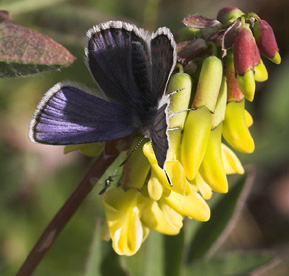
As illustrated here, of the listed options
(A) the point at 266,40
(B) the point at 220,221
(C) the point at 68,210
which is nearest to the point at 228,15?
(A) the point at 266,40

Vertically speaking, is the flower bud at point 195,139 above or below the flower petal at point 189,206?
above

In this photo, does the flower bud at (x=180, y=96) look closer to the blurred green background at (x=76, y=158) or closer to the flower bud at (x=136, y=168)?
the flower bud at (x=136, y=168)

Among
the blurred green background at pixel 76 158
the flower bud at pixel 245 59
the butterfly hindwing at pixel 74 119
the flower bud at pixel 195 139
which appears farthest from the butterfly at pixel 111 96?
the blurred green background at pixel 76 158

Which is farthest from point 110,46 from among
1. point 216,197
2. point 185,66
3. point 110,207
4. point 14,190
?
point 14,190

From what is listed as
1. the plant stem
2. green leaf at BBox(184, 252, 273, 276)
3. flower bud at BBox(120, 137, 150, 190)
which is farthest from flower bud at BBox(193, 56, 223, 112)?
green leaf at BBox(184, 252, 273, 276)

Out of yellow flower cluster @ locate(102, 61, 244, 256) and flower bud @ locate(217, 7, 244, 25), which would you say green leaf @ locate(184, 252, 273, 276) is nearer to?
yellow flower cluster @ locate(102, 61, 244, 256)
